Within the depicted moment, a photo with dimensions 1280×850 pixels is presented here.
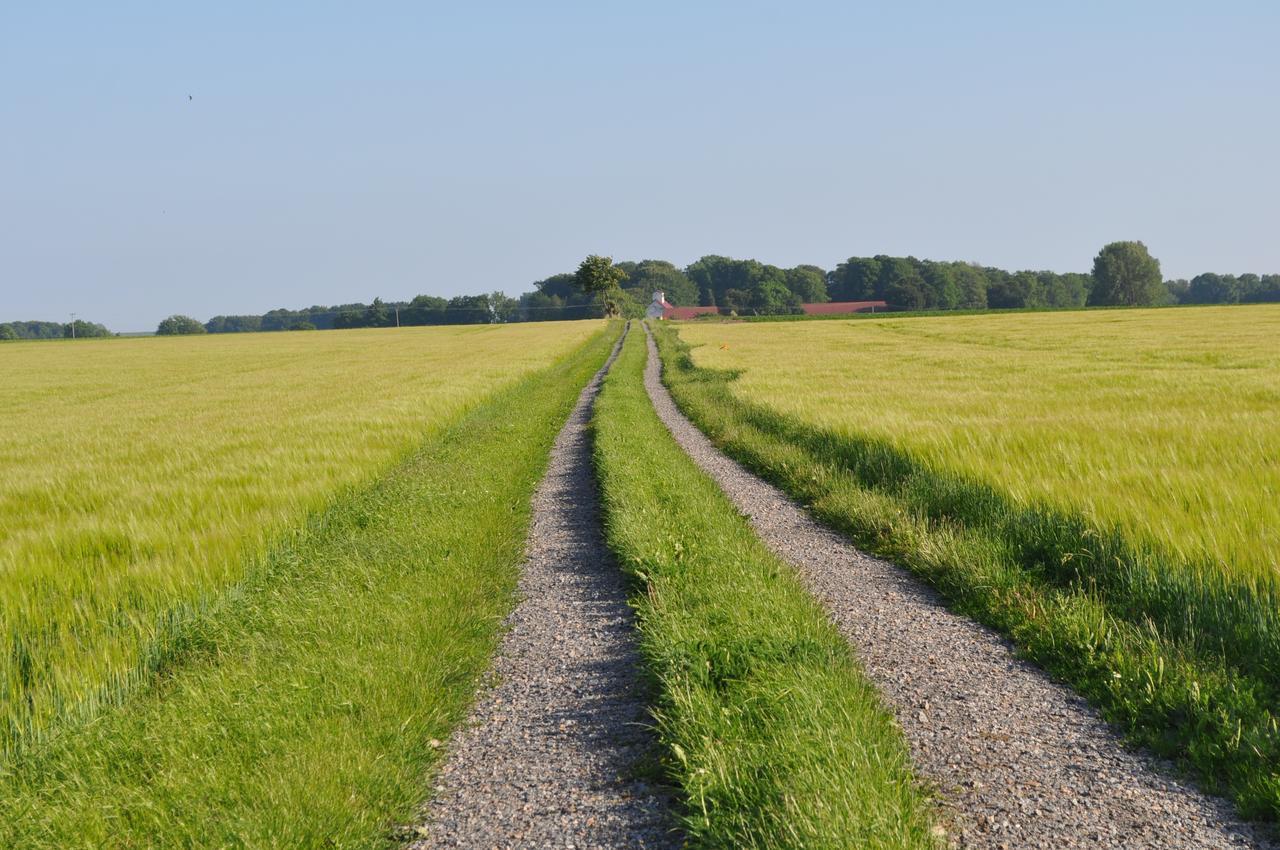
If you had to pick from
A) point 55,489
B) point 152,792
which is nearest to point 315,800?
point 152,792

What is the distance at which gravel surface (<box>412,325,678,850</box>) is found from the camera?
12.1ft

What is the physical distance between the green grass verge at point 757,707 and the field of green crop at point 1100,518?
4.84 feet

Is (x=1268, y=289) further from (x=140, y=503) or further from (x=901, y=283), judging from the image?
(x=140, y=503)

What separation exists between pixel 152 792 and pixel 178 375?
4721cm

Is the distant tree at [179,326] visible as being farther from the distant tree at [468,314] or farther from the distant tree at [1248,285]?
the distant tree at [1248,285]

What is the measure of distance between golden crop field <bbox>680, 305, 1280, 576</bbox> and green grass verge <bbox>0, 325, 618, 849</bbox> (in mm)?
5556

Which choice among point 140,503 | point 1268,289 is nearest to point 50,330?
point 140,503

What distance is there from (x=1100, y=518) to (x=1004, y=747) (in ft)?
12.4

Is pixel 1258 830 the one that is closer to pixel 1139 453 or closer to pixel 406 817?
pixel 406 817

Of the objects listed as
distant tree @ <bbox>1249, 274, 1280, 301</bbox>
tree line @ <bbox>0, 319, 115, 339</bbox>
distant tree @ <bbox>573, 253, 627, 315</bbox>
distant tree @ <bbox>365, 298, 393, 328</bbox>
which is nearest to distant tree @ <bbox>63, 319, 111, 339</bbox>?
tree line @ <bbox>0, 319, 115, 339</bbox>

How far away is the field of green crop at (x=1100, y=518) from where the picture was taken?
454cm

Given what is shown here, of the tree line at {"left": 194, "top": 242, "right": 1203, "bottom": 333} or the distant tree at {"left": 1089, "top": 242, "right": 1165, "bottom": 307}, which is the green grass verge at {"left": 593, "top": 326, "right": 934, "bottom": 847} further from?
the distant tree at {"left": 1089, "top": 242, "right": 1165, "bottom": 307}

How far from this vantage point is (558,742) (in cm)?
447

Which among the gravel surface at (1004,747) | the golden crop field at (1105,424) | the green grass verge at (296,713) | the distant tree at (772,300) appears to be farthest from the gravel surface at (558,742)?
the distant tree at (772,300)
